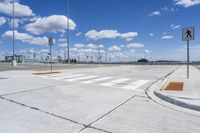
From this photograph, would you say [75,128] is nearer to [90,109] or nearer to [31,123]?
[31,123]

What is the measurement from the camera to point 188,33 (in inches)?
471

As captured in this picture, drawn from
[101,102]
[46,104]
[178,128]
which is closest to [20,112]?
[46,104]

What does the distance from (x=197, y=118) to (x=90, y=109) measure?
104 inches

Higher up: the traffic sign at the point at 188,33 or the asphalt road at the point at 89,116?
the traffic sign at the point at 188,33

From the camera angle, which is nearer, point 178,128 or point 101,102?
point 178,128

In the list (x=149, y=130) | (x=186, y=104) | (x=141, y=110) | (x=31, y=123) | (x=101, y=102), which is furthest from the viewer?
(x=101, y=102)

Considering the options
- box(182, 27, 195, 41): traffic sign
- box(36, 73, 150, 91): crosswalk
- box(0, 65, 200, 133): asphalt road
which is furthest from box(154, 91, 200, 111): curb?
box(182, 27, 195, 41): traffic sign

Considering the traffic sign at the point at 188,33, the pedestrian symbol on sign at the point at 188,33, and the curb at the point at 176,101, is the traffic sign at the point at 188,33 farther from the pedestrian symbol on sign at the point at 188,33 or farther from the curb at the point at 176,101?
the curb at the point at 176,101

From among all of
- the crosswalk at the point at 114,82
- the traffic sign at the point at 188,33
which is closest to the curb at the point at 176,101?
the crosswalk at the point at 114,82

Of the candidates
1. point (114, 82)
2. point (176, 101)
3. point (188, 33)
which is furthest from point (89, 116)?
point (188, 33)

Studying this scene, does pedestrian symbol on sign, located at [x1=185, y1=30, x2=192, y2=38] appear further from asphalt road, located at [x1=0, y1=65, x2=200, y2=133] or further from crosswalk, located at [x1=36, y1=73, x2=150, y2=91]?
asphalt road, located at [x1=0, y1=65, x2=200, y2=133]

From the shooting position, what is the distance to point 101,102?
6609mm

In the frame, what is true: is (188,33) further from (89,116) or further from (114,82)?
(89,116)

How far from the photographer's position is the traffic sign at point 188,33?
1187 centimetres
